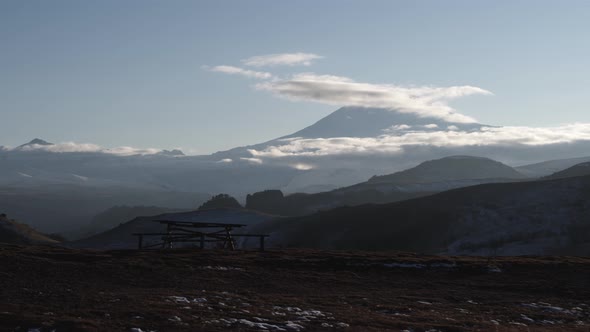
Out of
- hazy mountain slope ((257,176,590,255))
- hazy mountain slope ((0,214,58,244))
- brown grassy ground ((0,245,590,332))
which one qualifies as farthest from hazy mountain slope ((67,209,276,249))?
brown grassy ground ((0,245,590,332))

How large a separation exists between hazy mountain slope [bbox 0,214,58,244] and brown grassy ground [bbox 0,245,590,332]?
79.9m

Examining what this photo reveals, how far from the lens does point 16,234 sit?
376ft

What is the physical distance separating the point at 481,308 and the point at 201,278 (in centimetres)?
1196

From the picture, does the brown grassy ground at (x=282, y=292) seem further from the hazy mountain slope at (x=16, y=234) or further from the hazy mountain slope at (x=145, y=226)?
the hazy mountain slope at (x=16, y=234)

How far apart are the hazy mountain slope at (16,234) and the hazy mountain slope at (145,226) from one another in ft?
19.3

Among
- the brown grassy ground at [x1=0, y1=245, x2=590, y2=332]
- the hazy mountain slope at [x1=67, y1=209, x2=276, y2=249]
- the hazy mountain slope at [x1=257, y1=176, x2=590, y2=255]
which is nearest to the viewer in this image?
the brown grassy ground at [x1=0, y1=245, x2=590, y2=332]

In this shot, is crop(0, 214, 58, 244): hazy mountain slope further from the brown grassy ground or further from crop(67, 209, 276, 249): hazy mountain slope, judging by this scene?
the brown grassy ground

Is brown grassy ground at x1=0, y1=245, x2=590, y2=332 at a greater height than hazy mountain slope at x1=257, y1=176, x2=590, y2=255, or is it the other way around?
hazy mountain slope at x1=257, y1=176, x2=590, y2=255

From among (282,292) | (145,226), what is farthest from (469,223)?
(282,292)

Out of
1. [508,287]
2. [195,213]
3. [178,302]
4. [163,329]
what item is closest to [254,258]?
[508,287]

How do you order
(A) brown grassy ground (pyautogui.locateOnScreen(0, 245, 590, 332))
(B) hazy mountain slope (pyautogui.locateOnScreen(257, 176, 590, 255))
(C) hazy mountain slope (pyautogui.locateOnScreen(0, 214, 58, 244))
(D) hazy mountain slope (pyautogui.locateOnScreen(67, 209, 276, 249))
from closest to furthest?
(A) brown grassy ground (pyautogui.locateOnScreen(0, 245, 590, 332)), (B) hazy mountain slope (pyautogui.locateOnScreen(257, 176, 590, 255)), (C) hazy mountain slope (pyautogui.locateOnScreen(0, 214, 58, 244)), (D) hazy mountain slope (pyautogui.locateOnScreen(67, 209, 276, 249))

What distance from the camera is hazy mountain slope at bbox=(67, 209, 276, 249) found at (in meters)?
118

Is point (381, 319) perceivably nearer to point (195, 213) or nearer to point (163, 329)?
point (163, 329)

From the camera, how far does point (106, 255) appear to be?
3594cm
